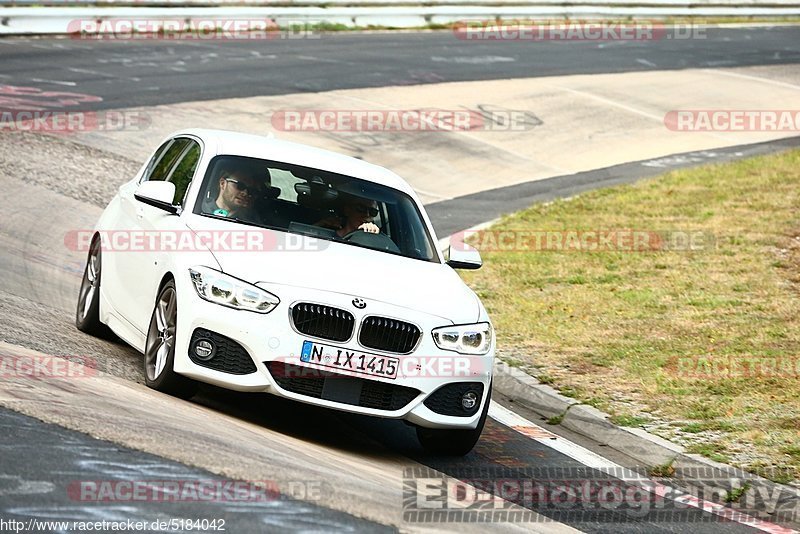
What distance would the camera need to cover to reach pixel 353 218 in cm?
913

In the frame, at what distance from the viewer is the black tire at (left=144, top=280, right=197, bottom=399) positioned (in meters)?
8.01

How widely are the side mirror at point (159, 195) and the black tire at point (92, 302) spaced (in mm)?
1271

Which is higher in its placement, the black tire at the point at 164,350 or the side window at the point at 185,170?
the side window at the point at 185,170

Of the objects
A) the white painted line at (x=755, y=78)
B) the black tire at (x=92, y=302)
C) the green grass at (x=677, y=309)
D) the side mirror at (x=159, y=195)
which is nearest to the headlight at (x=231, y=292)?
the side mirror at (x=159, y=195)

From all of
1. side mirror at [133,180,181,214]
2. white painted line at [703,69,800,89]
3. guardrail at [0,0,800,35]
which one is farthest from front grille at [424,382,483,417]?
white painted line at [703,69,800,89]

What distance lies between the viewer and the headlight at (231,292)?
7.73 metres

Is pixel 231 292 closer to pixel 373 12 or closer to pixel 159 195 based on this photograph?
pixel 159 195

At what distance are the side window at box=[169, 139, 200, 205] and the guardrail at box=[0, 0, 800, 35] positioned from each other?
18647 mm

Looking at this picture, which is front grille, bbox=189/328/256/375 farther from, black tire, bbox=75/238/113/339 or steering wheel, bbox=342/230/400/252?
black tire, bbox=75/238/113/339

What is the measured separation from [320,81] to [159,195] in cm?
1747

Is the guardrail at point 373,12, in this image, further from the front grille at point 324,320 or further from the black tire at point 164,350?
the front grille at point 324,320

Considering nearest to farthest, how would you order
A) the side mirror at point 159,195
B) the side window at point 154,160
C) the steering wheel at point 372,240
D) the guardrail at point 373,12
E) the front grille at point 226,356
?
1. the front grille at point 226,356
2. the side mirror at point 159,195
3. the steering wheel at point 372,240
4. the side window at point 154,160
5. the guardrail at point 373,12

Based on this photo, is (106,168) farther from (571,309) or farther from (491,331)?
(491,331)

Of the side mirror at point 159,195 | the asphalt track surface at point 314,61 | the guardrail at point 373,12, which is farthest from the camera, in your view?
the guardrail at point 373,12
